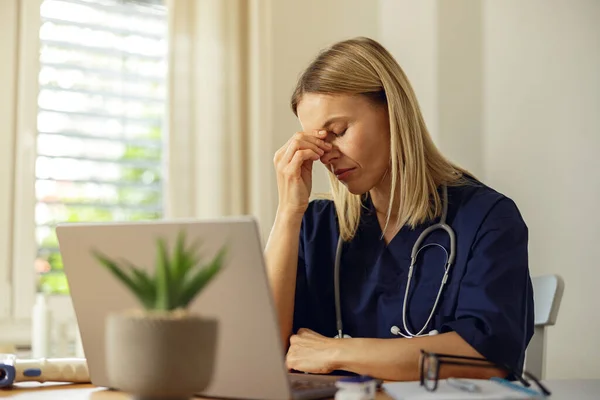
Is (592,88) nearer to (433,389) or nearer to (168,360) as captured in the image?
(433,389)

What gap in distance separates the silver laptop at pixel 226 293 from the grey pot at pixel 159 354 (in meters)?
0.17

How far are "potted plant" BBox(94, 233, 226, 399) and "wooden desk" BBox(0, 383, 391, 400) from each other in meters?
0.36

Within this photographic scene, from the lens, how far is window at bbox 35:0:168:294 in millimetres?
2578

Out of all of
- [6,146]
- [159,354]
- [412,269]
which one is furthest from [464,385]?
Answer: [6,146]

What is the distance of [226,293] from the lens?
867mm

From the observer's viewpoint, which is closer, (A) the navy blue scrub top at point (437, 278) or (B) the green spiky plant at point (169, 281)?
(B) the green spiky plant at point (169, 281)

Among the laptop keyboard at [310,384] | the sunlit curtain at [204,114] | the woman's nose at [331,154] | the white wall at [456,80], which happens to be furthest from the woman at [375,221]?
the sunlit curtain at [204,114]

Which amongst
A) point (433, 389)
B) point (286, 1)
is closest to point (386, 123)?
point (433, 389)

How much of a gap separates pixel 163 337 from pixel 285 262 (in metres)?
0.92

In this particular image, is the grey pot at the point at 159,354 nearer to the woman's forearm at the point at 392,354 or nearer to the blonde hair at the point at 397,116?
the woman's forearm at the point at 392,354

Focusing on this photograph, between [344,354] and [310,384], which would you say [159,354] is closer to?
[310,384]

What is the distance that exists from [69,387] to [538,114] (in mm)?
1590

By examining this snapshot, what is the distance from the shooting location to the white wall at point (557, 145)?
2059mm

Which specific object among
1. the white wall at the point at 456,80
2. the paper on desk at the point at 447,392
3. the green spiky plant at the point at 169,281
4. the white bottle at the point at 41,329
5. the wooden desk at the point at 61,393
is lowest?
the white bottle at the point at 41,329
